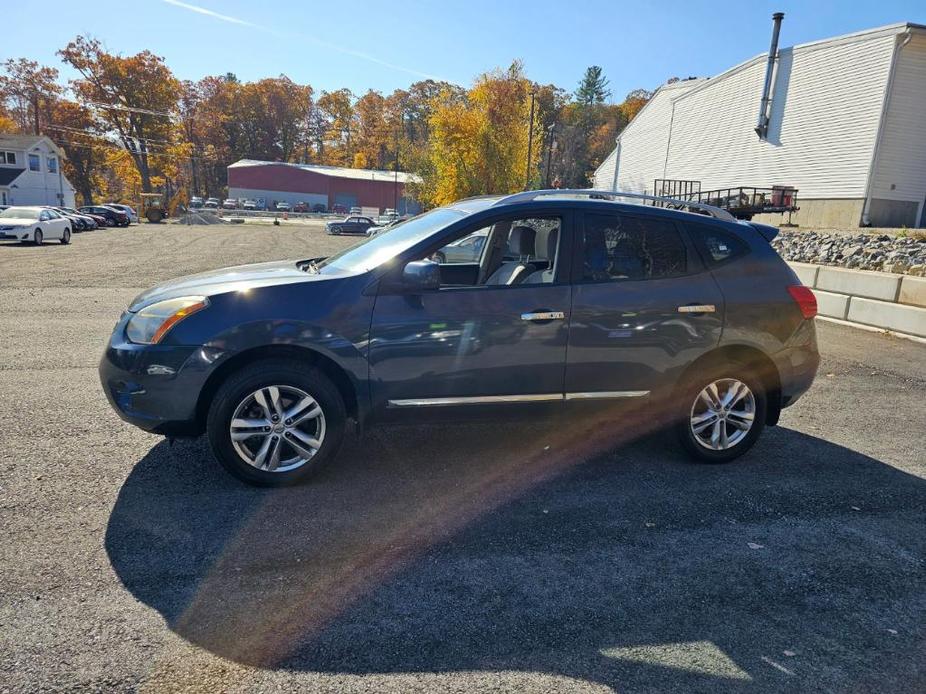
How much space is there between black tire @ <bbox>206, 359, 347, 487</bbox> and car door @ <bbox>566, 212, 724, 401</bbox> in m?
1.57

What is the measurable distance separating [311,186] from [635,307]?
88165 millimetres

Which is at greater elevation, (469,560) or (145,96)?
(145,96)

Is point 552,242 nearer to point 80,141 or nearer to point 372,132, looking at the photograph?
point 80,141

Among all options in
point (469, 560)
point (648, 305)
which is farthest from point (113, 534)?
point (648, 305)

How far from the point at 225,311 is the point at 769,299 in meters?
3.68

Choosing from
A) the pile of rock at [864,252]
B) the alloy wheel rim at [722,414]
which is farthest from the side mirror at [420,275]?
the pile of rock at [864,252]

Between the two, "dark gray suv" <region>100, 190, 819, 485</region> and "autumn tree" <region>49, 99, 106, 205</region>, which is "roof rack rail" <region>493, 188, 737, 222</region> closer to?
"dark gray suv" <region>100, 190, 819, 485</region>

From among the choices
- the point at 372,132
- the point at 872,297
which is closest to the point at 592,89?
the point at 372,132

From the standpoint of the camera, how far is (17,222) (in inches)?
912

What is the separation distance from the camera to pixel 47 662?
92.0 inches

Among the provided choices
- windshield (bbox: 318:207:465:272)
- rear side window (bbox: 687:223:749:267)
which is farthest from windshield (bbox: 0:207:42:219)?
rear side window (bbox: 687:223:749:267)

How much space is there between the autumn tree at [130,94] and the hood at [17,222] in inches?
2220

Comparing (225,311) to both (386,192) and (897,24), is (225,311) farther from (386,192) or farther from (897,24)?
(386,192)

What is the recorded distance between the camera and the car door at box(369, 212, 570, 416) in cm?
378
